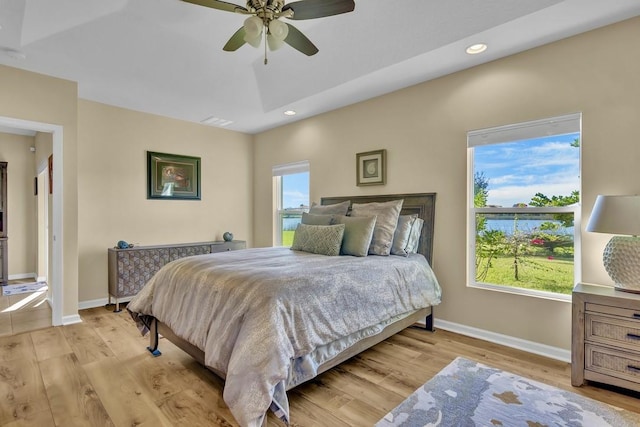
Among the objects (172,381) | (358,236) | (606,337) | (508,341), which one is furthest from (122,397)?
(606,337)

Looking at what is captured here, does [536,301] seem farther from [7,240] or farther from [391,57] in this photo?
[7,240]

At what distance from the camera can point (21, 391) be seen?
213 centimetres

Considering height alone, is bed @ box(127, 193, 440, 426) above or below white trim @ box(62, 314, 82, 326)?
above

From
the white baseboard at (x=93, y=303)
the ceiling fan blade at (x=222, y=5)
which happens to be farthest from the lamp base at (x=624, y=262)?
the white baseboard at (x=93, y=303)

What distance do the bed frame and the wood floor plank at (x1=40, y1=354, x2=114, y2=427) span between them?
542mm

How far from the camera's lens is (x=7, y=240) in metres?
5.46

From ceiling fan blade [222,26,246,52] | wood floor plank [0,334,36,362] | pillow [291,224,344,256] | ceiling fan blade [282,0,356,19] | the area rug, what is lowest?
wood floor plank [0,334,36,362]

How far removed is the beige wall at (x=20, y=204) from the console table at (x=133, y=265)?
10.0 ft

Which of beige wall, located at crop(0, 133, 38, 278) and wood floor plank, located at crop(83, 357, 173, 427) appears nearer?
wood floor plank, located at crop(83, 357, 173, 427)

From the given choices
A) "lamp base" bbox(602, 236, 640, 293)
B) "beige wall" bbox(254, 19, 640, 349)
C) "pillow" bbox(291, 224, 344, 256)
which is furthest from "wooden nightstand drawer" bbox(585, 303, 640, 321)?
"pillow" bbox(291, 224, 344, 256)

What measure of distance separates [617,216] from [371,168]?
→ 2359 millimetres

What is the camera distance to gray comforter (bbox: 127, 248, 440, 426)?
1.67 meters

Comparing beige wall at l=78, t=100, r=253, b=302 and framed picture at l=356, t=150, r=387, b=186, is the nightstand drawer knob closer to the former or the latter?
framed picture at l=356, t=150, r=387, b=186

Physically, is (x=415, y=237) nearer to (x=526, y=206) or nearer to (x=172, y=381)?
(x=526, y=206)
